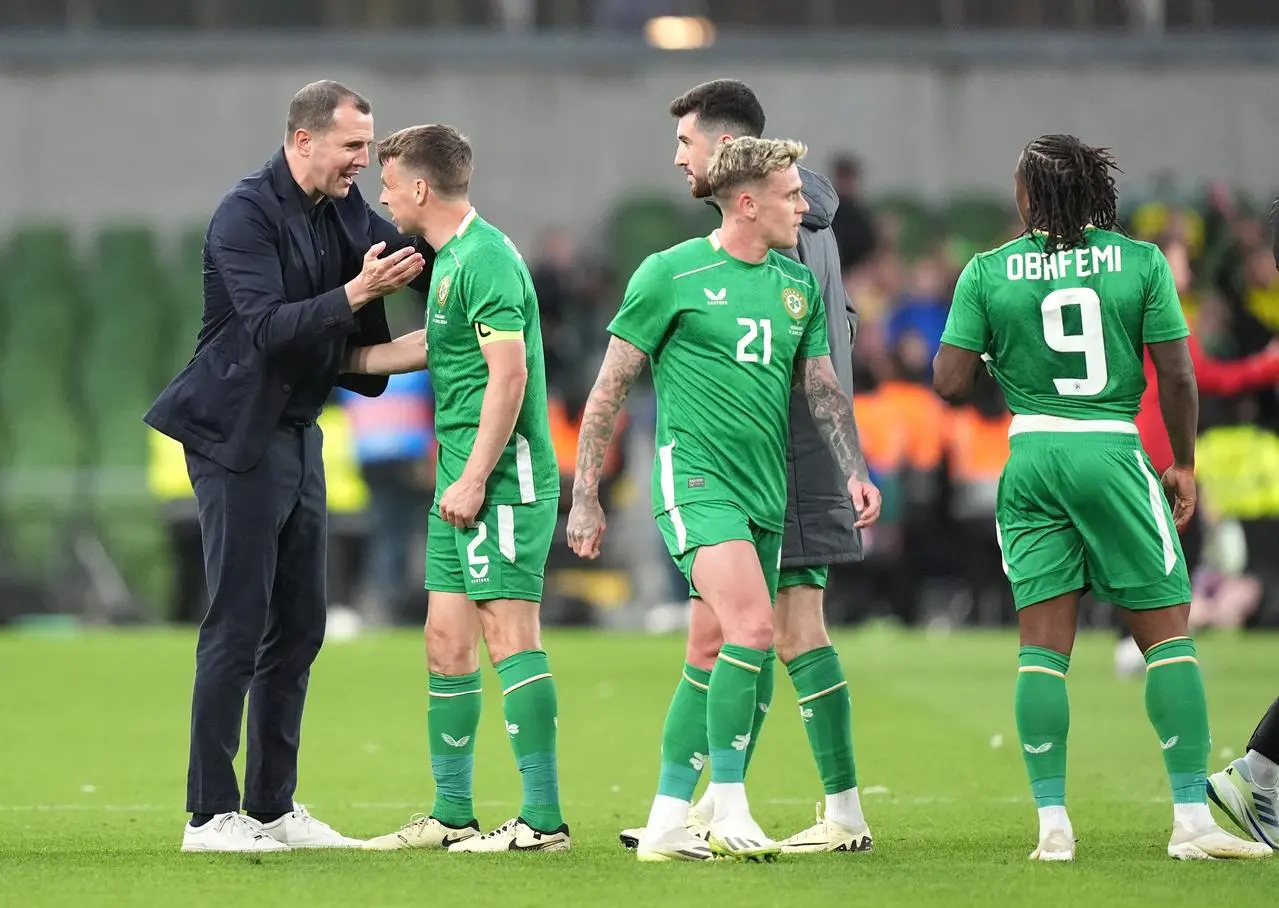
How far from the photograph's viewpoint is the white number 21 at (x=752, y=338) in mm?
6340

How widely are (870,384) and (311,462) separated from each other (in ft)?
36.4

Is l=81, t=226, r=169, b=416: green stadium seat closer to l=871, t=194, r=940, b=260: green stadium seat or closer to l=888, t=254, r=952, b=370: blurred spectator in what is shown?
l=888, t=254, r=952, b=370: blurred spectator

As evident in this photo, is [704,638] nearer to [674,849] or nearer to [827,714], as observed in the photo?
[827,714]

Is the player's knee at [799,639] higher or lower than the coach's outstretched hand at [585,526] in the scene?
lower

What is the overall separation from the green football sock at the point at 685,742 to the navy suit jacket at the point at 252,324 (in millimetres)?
1475

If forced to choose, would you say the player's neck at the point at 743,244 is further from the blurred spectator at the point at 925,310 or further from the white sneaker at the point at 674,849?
the blurred spectator at the point at 925,310

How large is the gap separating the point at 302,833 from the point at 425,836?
1.33 ft

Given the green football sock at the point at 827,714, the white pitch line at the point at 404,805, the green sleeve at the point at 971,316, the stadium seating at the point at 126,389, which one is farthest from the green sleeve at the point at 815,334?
the stadium seating at the point at 126,389

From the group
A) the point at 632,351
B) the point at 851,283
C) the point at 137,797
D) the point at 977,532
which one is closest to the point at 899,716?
the point at 137,797

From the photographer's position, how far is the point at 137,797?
806 centimetres

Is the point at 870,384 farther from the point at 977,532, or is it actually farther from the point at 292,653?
the point at 292,653

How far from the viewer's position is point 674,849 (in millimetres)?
6219

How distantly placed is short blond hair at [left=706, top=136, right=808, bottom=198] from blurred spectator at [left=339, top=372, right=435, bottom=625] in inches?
411

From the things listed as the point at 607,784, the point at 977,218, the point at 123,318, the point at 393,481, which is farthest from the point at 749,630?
the point at 977,218
